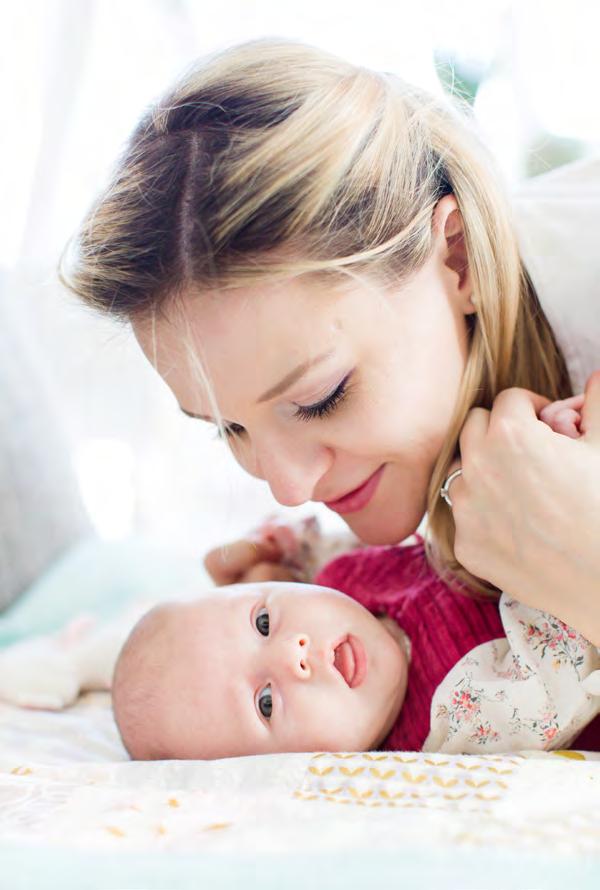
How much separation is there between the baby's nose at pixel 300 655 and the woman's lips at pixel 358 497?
0.21m

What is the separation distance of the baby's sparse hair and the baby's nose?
0.55ft

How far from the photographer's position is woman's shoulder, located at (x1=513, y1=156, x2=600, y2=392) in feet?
4.53

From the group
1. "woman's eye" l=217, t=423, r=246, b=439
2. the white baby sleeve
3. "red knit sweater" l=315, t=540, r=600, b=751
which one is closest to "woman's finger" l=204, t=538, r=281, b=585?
"red knit sweater" l=315, t=540, r=600, b=751

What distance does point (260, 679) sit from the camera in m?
1.23

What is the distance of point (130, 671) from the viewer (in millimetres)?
1291

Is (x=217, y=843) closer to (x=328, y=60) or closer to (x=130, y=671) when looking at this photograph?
(x=130, y=671)

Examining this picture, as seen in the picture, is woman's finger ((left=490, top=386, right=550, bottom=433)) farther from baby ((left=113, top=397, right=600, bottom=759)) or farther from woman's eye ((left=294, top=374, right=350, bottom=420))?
woman's eye ((left=294, top=374, right=350, bottom=420))

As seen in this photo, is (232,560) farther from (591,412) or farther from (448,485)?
(591,412)

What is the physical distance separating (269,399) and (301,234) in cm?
19

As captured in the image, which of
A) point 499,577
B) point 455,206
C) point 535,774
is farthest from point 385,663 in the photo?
point 455,206

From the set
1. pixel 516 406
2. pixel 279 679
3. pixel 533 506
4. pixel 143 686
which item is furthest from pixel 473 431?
pixel 143 686

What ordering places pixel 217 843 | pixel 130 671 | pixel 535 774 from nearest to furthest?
pixel 217 843, pixel 535 774, pixel 130 671

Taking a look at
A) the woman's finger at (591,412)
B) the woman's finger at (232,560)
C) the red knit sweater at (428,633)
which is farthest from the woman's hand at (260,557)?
the woman's finger at (591,412)

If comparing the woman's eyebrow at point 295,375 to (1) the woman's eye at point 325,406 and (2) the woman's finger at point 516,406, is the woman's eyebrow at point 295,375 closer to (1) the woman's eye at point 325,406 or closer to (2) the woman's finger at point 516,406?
(1) the woman's eye at point 325,406
